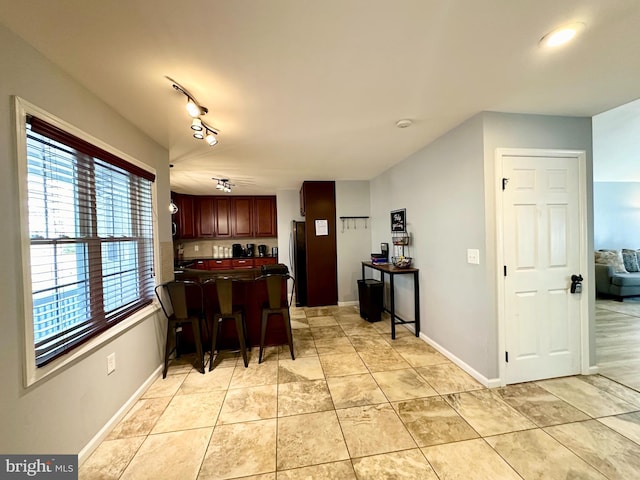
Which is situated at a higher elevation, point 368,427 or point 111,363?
point 111,363

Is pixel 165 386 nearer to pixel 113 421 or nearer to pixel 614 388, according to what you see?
pixel 113 421

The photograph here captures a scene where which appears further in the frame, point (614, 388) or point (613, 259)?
point (613, 259)

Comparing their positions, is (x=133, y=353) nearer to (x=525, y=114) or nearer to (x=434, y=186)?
(x=434, y=186)

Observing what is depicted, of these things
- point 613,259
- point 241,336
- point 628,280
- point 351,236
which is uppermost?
point 351,236

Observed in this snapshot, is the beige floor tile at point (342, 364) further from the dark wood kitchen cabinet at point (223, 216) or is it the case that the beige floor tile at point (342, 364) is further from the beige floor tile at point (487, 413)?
the dark wood kitchen cabinet at point (223, 216)

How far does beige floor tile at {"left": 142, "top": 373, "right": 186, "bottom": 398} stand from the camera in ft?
7.54

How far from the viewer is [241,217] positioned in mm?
6121

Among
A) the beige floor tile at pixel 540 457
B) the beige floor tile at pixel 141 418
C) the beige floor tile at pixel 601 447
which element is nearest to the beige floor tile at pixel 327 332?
the beige floor tile at pixel 141 418

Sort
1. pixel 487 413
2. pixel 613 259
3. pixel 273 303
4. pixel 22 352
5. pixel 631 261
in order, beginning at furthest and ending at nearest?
1. pixel 631 261
2. pixel 613 259
3. pixel 273 303
4. pixel 487 413
5. pixel 22 352

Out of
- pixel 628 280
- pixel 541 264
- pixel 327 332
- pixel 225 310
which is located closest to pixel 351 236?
pixel 327 332

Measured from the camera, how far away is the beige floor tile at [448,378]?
2.27 m

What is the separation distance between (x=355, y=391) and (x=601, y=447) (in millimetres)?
1596

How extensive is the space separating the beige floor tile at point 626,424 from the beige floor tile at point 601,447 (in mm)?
50

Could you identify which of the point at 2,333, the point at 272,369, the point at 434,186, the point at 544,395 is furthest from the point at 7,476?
the point at 434,186
